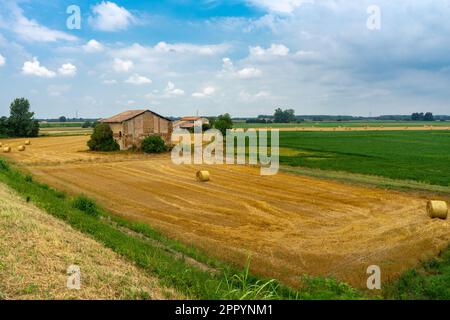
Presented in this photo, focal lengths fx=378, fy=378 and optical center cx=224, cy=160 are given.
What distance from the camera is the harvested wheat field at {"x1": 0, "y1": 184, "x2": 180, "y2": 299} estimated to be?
22.1ft

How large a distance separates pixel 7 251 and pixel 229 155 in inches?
1416

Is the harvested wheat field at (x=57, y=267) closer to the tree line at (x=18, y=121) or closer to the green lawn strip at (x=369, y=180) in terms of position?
the green lawn strip at (x=369, y=180)

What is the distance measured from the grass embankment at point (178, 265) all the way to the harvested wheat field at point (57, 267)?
460 mm

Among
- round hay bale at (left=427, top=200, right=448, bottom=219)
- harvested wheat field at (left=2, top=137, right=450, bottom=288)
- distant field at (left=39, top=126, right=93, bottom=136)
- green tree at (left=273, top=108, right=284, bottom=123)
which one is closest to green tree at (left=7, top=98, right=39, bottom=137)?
distant field at (left=39, top=126, right=93, bottom=136)

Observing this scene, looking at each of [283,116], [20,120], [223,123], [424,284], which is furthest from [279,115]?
[424,284]

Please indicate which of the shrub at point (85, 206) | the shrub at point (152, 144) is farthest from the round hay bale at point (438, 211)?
the shrub at point (152, 144)

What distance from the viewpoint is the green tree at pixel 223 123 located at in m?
64.9

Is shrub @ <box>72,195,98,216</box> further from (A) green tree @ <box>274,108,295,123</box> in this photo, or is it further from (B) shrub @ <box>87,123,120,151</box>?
(A) green tree @ <box>274,108,295,123</box>

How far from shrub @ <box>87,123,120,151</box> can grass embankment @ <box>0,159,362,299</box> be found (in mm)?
30548

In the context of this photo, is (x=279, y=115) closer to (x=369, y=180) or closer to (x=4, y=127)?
(x=4, y=127)

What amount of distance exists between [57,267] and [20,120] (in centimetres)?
7483

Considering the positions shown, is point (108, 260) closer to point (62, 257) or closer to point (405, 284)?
point (62, 257)

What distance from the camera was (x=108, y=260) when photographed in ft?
29.7

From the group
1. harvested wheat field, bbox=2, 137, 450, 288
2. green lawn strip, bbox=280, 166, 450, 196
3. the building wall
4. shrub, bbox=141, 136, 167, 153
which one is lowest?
harvested wheat field, bbox=2, 137, 450, 288
